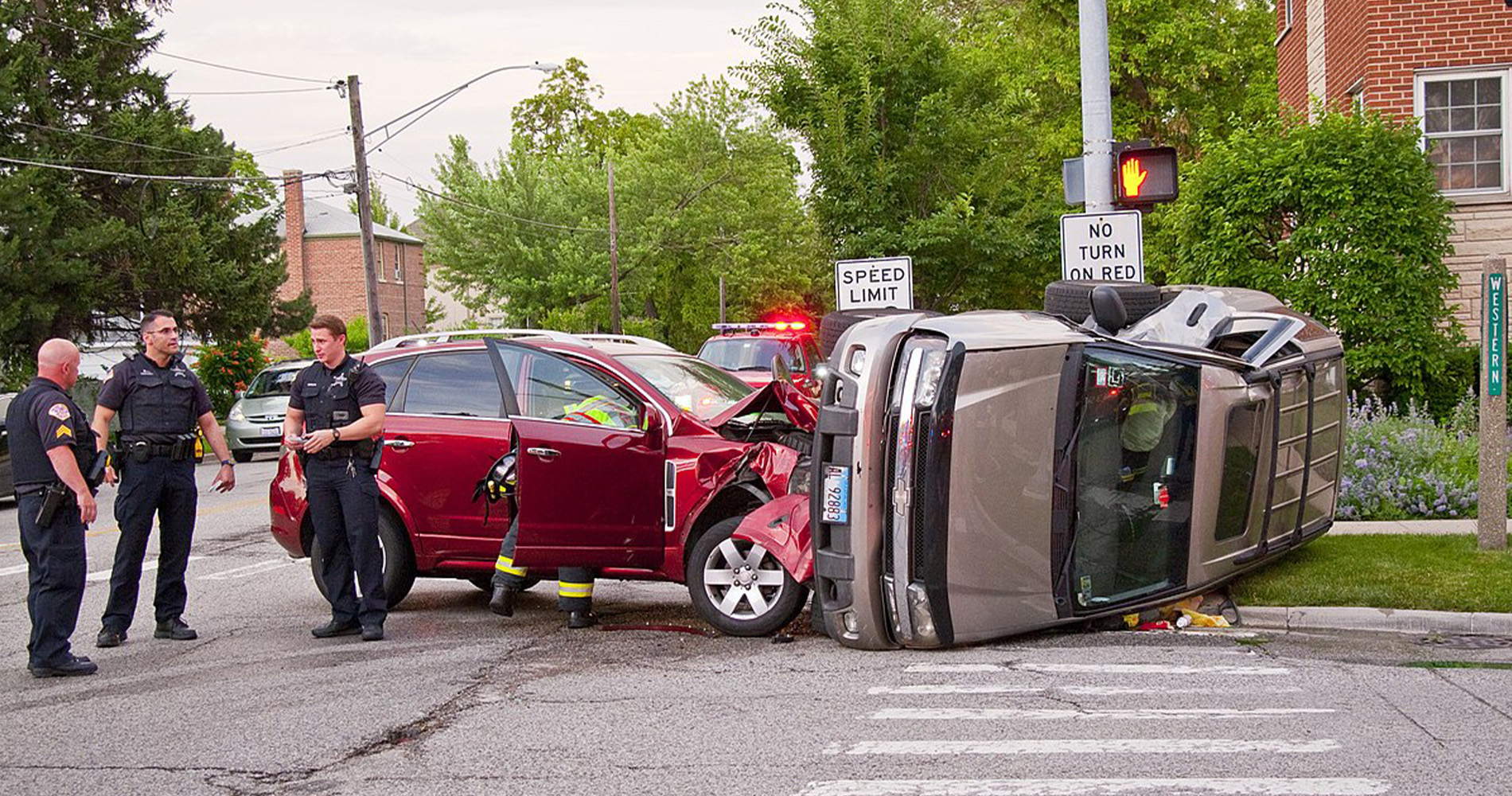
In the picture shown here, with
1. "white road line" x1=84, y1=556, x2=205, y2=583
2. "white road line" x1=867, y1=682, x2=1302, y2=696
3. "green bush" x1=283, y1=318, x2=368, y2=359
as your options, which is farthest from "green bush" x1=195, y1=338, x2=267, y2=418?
"white road line" x1=867, y1=682, x2=1302, y2=696

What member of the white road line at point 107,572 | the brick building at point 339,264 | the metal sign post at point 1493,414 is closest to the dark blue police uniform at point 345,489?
the white road line at point 107,572

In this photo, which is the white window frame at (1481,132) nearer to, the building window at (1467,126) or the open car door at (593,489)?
the building window at (1467,126)

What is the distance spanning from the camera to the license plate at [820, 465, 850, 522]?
791 centimetres

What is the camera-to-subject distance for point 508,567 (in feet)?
29.3

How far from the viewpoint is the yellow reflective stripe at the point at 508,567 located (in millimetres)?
8914

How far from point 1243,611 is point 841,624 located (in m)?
2.50

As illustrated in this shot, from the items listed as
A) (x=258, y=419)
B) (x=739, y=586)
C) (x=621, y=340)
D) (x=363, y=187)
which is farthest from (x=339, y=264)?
(x=739, y=586)

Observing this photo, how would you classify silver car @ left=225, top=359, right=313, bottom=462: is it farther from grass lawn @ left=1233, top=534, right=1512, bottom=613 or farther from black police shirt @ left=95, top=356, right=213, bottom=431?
grass lawn @ left=1233, top=534, right=1512, bottom=613

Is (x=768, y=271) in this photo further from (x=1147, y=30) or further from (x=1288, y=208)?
(x=1288, y=208)

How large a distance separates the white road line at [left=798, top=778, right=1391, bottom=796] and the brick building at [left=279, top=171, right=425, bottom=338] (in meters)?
64.3

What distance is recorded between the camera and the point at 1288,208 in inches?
629

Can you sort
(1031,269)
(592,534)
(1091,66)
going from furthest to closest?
(1031,269) → (1091,66) → (592,534)

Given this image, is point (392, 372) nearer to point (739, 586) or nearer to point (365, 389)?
point (365, 389)

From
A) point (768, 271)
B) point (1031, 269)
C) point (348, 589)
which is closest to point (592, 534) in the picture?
point (348, 589)
